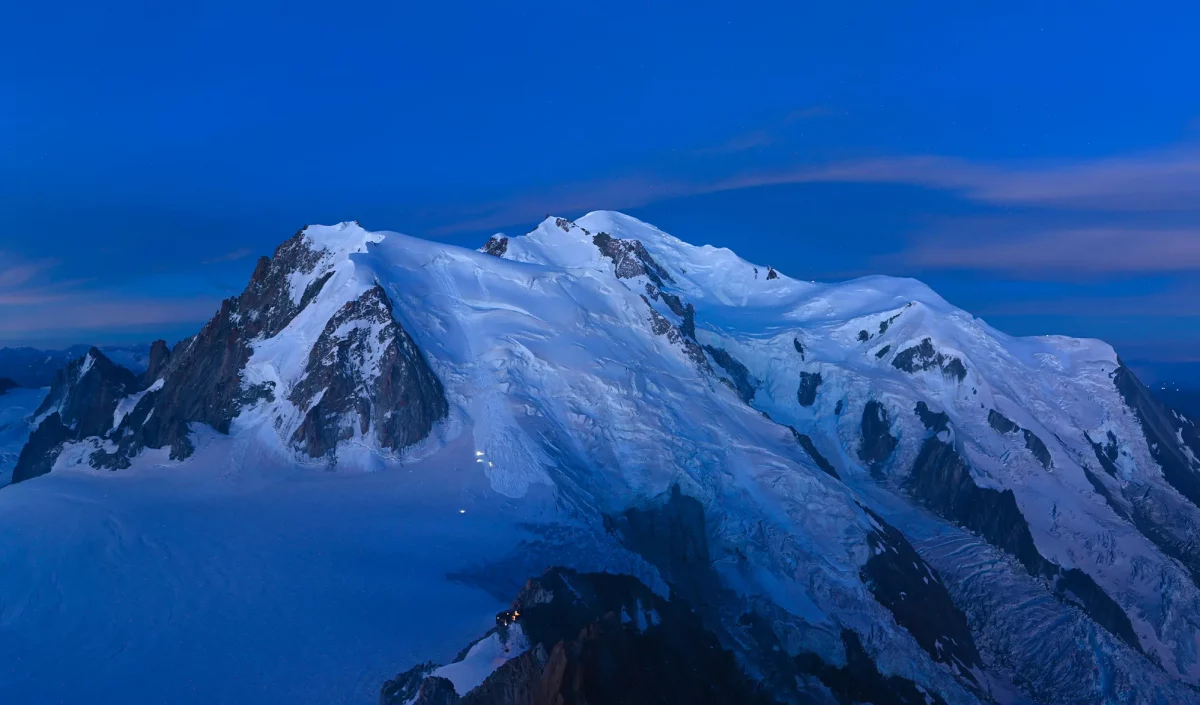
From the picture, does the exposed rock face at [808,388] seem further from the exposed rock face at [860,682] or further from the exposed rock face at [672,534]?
the exposed rock face at [860,682]

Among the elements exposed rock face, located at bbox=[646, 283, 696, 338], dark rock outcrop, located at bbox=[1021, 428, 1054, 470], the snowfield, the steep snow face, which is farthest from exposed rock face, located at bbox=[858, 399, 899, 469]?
the steep snow face

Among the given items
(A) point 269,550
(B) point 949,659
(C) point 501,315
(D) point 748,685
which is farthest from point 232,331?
(B) point 949,659

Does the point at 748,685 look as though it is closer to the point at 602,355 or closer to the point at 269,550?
the point at 269,550

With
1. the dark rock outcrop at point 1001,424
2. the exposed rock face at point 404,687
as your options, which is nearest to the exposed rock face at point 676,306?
the dark rock outcrop at point 1001,424

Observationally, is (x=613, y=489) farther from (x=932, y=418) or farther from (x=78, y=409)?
(x=932, y=418)

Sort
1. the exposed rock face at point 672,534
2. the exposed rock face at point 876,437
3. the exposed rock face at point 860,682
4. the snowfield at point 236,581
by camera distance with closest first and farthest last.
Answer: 1. the snowfield at point 236,581
2. the exposed rock face at point 860,682
3. the exposed rock face at point 672,534
4. the exposed rock face at point 876,437
